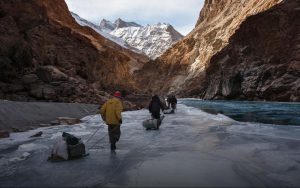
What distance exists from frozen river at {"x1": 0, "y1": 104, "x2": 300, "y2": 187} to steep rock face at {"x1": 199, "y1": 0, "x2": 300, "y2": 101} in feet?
132

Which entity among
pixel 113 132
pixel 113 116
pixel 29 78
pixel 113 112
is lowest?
pixel 113 132

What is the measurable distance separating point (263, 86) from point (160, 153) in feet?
158

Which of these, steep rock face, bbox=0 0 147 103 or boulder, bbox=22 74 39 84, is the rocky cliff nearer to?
steep rock face, bbox=0 0 147 103

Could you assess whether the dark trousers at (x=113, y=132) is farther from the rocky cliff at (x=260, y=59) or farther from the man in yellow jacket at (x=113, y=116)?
the rocky cliff at (x=260, y=59)

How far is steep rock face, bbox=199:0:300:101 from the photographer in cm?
5058

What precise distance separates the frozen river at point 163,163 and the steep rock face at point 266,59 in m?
40.3

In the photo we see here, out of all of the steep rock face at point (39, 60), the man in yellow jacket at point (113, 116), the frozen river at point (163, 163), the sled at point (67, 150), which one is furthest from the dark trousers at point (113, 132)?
the steep rock face at point (39, 60)

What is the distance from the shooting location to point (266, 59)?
5666 cm

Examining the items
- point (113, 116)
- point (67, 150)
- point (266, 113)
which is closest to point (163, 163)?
point (67, 150)

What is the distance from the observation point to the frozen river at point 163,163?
591cm

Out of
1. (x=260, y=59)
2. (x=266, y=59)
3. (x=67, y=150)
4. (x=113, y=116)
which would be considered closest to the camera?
(x=67, y=150)

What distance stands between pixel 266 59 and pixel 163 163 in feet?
174

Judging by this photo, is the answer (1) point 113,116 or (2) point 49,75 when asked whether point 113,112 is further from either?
(2) point 49,75

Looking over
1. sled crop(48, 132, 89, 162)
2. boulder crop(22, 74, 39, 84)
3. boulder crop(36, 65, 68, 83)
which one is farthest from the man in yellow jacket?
boulder crop(36, 65, 68, 83)
